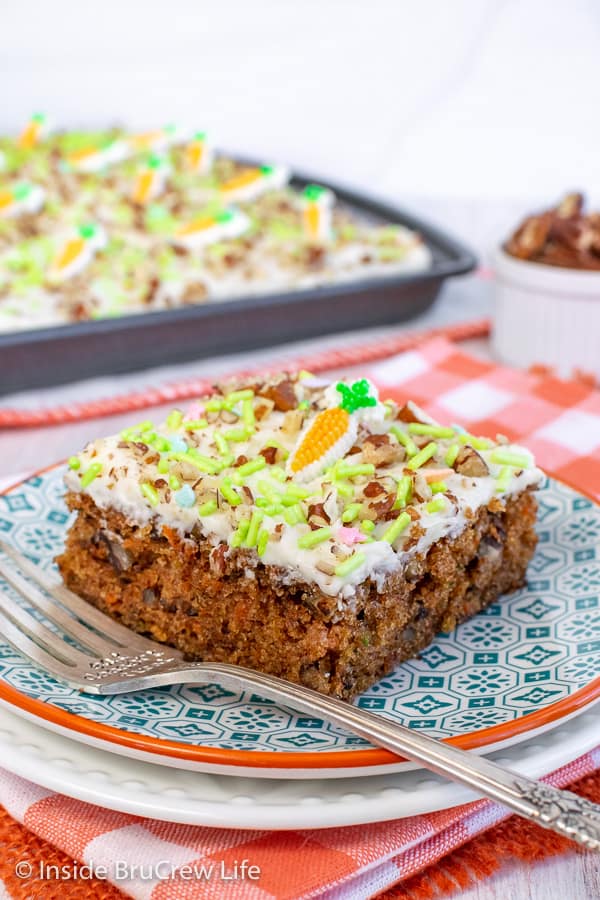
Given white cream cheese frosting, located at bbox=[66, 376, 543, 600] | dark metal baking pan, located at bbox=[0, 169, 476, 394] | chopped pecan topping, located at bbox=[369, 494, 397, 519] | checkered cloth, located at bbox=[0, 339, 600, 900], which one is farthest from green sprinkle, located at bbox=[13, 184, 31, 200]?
checkered cloth, located at bbox=[0, 339, 600, 900]

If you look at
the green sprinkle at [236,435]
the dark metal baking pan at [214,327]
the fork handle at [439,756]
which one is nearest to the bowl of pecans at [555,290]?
the dark metal baking pan at [214,327]

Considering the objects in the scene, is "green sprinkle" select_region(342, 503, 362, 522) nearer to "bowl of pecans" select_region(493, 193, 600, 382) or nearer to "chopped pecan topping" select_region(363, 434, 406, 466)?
"chopped pecan topping" select_region(363, 434, 406, 466)

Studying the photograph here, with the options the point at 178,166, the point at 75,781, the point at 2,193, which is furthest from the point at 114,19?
the point at 75,781

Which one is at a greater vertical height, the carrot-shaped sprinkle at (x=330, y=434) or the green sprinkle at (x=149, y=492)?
the carrot-shaped sprinkle at (x=330, y=434)

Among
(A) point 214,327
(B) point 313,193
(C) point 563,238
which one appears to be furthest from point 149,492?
(B) point 313,193

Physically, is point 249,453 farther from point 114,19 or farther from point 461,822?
point 114,19

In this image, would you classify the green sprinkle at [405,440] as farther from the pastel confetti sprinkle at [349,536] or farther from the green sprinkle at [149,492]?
the green sprinkle at [149,492]

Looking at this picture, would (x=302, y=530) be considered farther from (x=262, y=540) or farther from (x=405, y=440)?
(x=405, y=440)
